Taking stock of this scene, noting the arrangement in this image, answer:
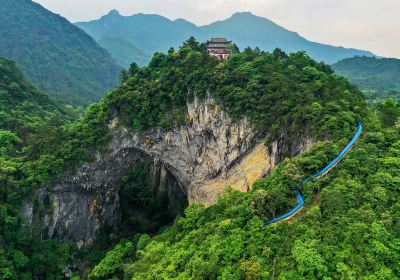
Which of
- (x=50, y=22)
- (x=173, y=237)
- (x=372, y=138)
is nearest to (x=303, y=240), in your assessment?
(x=372, y=138)

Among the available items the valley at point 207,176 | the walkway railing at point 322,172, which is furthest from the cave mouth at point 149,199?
the walkway railing at point 322,172

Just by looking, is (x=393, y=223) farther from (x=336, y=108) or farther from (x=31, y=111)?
(x=31, y=111)

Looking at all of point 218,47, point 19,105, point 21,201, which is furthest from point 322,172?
point 19,105

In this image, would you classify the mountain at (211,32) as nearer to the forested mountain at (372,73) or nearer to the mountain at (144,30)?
the mountain at (144,30)

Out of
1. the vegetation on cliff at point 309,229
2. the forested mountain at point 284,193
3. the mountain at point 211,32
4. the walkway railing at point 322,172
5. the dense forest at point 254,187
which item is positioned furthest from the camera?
the mountain at point 211,32

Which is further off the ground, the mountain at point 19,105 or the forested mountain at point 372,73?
the forested mountain at point 372,73

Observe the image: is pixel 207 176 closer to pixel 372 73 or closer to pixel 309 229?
pixel 309 229
